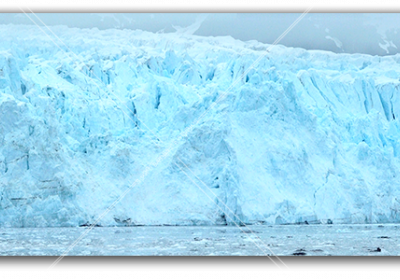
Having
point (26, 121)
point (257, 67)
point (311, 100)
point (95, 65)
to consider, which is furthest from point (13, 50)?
point (311, 100)

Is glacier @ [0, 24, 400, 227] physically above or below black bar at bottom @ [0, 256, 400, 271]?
above

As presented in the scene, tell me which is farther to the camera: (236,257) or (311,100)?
(311,100)

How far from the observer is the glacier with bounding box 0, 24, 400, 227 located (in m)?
15.9

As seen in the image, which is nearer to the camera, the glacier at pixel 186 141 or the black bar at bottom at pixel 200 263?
the black bar at bottom at pixel 200 263

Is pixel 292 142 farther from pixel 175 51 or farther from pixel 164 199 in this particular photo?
pixel 175 51

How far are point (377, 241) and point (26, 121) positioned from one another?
8.93m

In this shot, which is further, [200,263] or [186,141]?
[186,141]

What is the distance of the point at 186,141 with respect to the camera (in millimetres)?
17109

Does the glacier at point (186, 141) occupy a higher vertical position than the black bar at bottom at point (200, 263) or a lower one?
higher

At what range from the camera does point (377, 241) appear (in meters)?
12.6

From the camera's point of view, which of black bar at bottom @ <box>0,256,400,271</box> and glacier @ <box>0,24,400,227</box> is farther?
glacier @ <box>0,24,400,227</box>

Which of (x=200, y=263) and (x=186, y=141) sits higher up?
(x=186, y=141)

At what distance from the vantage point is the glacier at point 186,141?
15914 mm

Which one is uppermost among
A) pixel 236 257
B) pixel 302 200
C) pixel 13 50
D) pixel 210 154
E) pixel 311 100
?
pixel 13 50
